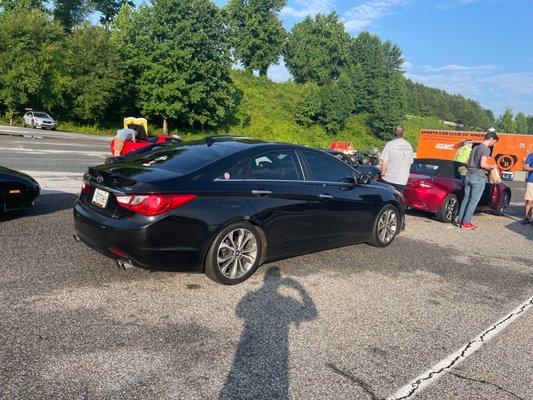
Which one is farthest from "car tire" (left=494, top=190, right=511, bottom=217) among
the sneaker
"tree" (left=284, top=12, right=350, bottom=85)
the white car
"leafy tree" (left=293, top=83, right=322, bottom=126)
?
"tree" (left=284, top=12, right=350, bottom=85)

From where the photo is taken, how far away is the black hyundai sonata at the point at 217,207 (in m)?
4.16

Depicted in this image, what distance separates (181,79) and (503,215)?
33039 millimetres

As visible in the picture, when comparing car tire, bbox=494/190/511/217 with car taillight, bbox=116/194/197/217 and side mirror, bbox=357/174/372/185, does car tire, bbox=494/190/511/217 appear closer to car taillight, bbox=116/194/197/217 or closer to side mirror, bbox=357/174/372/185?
side mirror, bbox=357/174/372/185

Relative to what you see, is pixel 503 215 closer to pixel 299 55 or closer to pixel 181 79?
pixel 181 79

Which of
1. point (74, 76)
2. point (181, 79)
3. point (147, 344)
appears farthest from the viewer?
point (181, 79)

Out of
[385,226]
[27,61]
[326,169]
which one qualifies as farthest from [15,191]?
[27,61]

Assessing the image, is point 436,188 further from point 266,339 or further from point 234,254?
point 266,339

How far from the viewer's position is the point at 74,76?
37125 millimetres

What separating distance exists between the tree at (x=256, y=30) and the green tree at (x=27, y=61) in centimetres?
3421

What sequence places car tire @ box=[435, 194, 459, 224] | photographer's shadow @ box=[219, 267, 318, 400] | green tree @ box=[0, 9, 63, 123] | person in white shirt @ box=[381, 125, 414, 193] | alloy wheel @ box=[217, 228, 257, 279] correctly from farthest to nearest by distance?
green tree @ box=[0, 9, 63, 123], car tire @ box=[435, 194, 459, 224], person in white shirt @ box=[381, 125, 414, 193], alloy wheel @ box=[217, 228, 257, 279], photographer's shadow @ box=[219, 267, 318, 400]

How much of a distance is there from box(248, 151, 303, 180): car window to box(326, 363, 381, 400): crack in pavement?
2256 millimetres

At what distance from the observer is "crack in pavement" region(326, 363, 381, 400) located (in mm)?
2920

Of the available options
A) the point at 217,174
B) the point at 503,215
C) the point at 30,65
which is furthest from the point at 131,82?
the point at 217,174

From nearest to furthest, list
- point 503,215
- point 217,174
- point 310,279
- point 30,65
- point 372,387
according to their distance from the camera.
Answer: point 372,387, point 217,174, point 310,279, point 503,215, point 30,65
